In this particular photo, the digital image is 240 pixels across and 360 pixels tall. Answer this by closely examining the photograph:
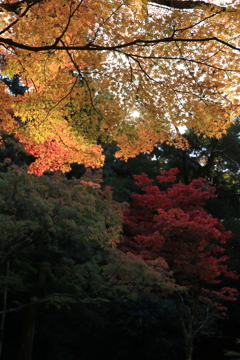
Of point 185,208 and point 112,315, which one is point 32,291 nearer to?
point 112,315

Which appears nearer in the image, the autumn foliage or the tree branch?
the tree branch

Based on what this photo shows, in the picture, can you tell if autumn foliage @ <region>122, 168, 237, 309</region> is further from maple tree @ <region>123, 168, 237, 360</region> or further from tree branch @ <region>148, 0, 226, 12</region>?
tree branch @ <region>148, 0, 226, 12</region>

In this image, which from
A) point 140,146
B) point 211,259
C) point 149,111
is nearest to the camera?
point 149,111

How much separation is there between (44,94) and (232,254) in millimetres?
9846

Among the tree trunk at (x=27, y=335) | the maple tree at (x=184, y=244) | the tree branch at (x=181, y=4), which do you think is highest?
the tree branch at (x=181, y=4)

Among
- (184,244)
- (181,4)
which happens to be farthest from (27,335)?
(181,4)

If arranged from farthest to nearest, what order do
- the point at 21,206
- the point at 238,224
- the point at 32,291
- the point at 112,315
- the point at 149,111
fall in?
the point at 238,224
the point at 112,315
the point at 32,291
the point at 21,206
the point at 149,111

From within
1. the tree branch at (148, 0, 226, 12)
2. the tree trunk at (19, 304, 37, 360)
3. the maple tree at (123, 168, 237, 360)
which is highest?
the tree branch at (148, 0, 226, 12)

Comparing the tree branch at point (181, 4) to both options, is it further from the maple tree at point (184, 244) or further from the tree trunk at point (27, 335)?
the tree trunk at point (27, 335)

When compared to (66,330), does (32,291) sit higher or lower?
higher

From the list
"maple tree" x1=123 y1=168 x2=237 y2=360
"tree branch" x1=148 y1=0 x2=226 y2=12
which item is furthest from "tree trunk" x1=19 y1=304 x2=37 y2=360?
"tree branch" x1=148 y1=0 x2=226 y2=12

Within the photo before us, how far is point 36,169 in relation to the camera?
7.32 meters

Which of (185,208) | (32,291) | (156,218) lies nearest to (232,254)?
(185,208)

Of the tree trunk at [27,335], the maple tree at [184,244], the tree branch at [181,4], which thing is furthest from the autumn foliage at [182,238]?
the tree branch at [181,4]
